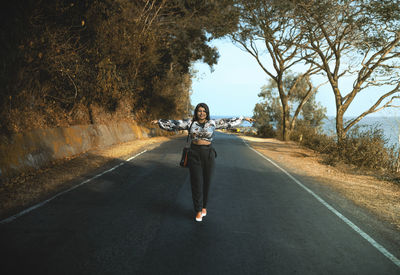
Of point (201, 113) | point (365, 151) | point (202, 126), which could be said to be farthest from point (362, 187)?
point (201, 113)

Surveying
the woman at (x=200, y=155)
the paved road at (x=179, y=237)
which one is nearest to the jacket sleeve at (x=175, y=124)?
the woman at (x=200, y=155)

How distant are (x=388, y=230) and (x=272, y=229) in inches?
78.1

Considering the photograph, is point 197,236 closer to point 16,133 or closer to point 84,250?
point 84,250

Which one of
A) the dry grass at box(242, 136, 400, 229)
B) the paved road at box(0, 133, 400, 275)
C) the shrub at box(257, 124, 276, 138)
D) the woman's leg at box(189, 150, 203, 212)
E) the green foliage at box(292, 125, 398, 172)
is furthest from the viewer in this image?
the shrub at box(257, 124, 276, 138)

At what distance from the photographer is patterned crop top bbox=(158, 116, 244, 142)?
529 centimetres

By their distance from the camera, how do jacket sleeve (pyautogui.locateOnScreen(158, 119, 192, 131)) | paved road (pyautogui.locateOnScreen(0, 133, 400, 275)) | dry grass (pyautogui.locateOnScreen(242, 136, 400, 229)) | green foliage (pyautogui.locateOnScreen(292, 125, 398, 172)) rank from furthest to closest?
1. green foliage (pyautogui.locateOnScreen(292, 125, 398, 172))
2. dry grass (pyautogui.locateOnScreen(242, 136, 400, 229))
3. jacket sleeve (pyautogui.locateOnScreen(158, 119, 192, 131))
4. paved road (pyautogui.locateOnScreen(0, 133, 400, 275))

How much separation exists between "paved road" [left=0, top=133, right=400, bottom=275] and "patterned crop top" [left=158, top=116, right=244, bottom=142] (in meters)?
1.44

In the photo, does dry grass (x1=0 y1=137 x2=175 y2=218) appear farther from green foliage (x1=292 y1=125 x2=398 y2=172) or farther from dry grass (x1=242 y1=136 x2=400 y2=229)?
green foliage (x1=292 y1=125 x2=398 y2=172)

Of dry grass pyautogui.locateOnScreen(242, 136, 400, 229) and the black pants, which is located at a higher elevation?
the black pants

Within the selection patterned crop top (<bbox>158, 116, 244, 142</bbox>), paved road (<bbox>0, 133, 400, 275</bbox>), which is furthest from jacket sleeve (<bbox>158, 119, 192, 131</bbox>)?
paved road (<bbox>0, 133, 400, 275</bbox>)

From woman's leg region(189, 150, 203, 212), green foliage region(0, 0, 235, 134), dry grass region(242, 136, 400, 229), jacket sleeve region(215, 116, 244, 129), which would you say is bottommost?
dry grass region(242, 136, 400, 229)

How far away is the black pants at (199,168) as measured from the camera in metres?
5.25

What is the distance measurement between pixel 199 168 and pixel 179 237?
128 cm

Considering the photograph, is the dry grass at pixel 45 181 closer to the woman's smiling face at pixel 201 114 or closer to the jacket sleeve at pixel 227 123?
the woman's smiling face at pixel 201 114
